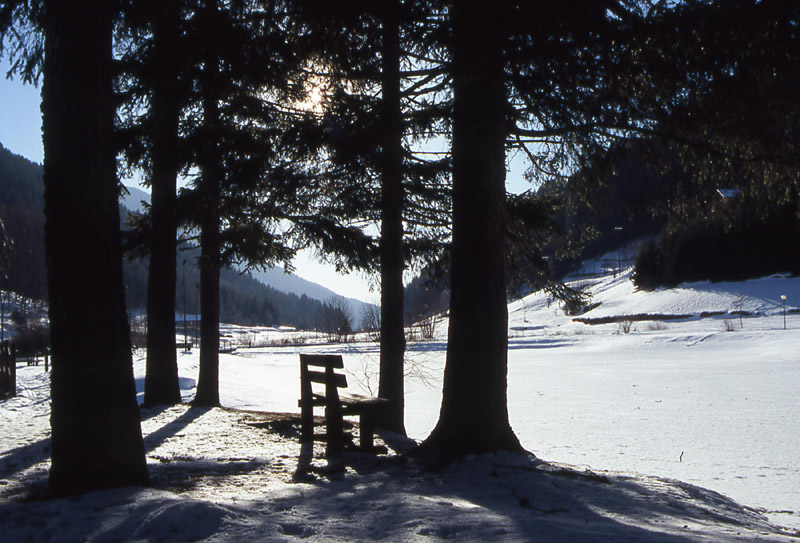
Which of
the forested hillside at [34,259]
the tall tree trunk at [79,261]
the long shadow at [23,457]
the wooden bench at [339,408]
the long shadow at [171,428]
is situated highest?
the forested hillside at [34,259]

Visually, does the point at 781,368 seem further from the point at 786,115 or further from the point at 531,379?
the point at 786,115

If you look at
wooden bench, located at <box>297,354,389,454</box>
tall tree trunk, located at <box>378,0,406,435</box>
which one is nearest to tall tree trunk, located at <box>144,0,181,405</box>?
tall tree trunk, located at <box>378,0,406,435</box>

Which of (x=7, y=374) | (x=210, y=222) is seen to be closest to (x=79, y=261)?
(x=210, y=222)

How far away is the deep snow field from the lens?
3.46 metres

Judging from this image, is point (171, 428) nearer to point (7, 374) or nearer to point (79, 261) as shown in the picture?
point (79, 261)

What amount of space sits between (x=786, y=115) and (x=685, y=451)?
478 centimetres

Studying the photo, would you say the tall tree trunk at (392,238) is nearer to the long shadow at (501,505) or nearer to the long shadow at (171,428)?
the long shadow at (501,505)

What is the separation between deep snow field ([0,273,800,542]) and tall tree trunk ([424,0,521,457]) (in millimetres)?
362

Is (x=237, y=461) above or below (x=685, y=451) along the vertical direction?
above

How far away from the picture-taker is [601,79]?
19.3 ft

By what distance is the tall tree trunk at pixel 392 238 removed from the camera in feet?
24.6

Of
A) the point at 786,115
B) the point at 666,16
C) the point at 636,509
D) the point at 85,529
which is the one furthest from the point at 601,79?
the point at 85,529

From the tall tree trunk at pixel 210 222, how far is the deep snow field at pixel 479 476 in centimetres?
96

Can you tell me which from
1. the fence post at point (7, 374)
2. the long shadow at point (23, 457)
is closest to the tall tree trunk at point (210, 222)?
the long shadow at point (23, 457)
